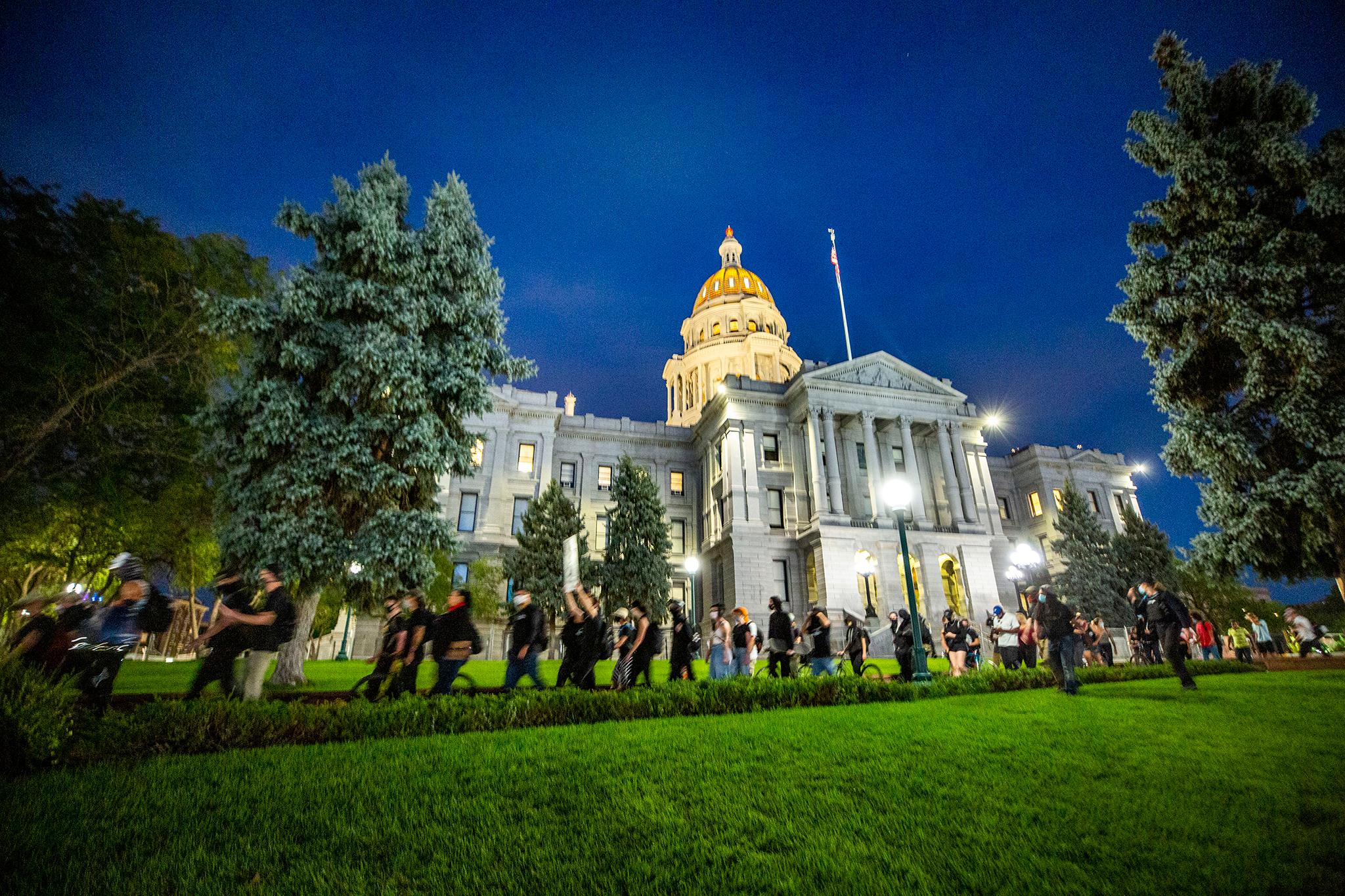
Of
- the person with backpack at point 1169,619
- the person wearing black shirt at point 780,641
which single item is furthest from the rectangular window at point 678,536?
the person with backpack at point 1169,619

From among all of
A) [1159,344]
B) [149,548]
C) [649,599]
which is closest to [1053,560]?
[649,599]

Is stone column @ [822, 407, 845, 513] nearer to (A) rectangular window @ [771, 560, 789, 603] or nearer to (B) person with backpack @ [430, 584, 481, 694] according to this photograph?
(A) rectangular window @ [771, 560, 789, 603]

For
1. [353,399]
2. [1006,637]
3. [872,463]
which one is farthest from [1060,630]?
[872,463]

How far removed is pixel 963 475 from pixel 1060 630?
32.5 m

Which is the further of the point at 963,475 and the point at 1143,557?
the point at 963,475

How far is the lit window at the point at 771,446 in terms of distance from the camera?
41562 mm

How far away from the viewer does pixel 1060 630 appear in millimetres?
10945

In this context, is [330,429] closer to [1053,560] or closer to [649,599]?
[649,599]

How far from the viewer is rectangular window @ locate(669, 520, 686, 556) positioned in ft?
145

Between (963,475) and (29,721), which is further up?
(963,475)

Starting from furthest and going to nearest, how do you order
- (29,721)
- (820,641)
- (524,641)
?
(820,641) → (524,641) → (29,721)

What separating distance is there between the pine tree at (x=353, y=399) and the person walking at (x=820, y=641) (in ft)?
31.9

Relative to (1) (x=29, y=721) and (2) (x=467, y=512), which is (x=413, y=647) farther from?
(2) (x=467, y=512)

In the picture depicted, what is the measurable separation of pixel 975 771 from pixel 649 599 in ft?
89.3
